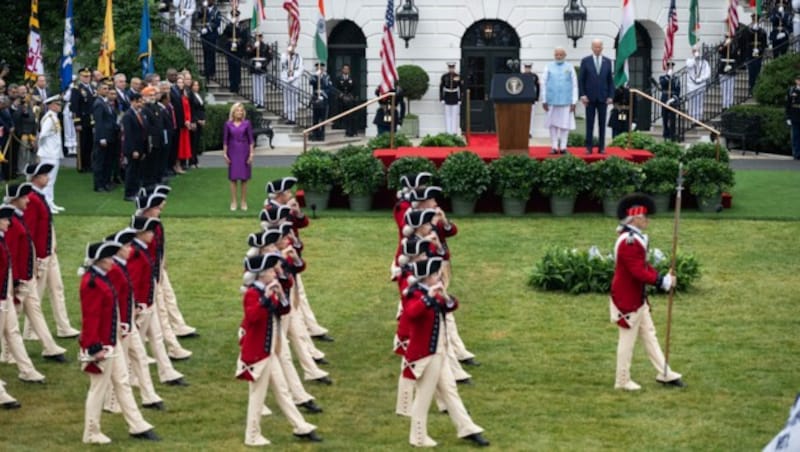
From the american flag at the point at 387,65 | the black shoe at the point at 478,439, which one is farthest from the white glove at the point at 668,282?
the american flag at the point at 387,65

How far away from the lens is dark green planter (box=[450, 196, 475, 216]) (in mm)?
26203

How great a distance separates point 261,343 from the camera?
1365cm

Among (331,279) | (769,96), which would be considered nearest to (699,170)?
(331,279)

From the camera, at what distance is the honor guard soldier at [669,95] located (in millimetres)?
37969

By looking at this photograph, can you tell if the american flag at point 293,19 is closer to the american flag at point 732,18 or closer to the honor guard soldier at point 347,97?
the honor guard soldier at point 347,97

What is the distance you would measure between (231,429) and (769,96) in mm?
25643

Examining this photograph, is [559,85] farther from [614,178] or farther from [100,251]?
[100,251]

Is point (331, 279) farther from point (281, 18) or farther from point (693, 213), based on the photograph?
point (281, 18)

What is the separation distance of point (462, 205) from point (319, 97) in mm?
13307

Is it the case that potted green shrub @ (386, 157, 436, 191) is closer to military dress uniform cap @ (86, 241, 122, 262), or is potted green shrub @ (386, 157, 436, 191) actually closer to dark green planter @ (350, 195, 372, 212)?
dark green planter @ (350, 195, 372, 212)

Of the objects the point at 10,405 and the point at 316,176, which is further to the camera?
the point at 316,176

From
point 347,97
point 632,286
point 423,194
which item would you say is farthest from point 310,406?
point 347,97

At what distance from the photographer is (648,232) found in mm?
24844

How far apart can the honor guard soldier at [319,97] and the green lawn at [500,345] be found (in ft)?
39.8
